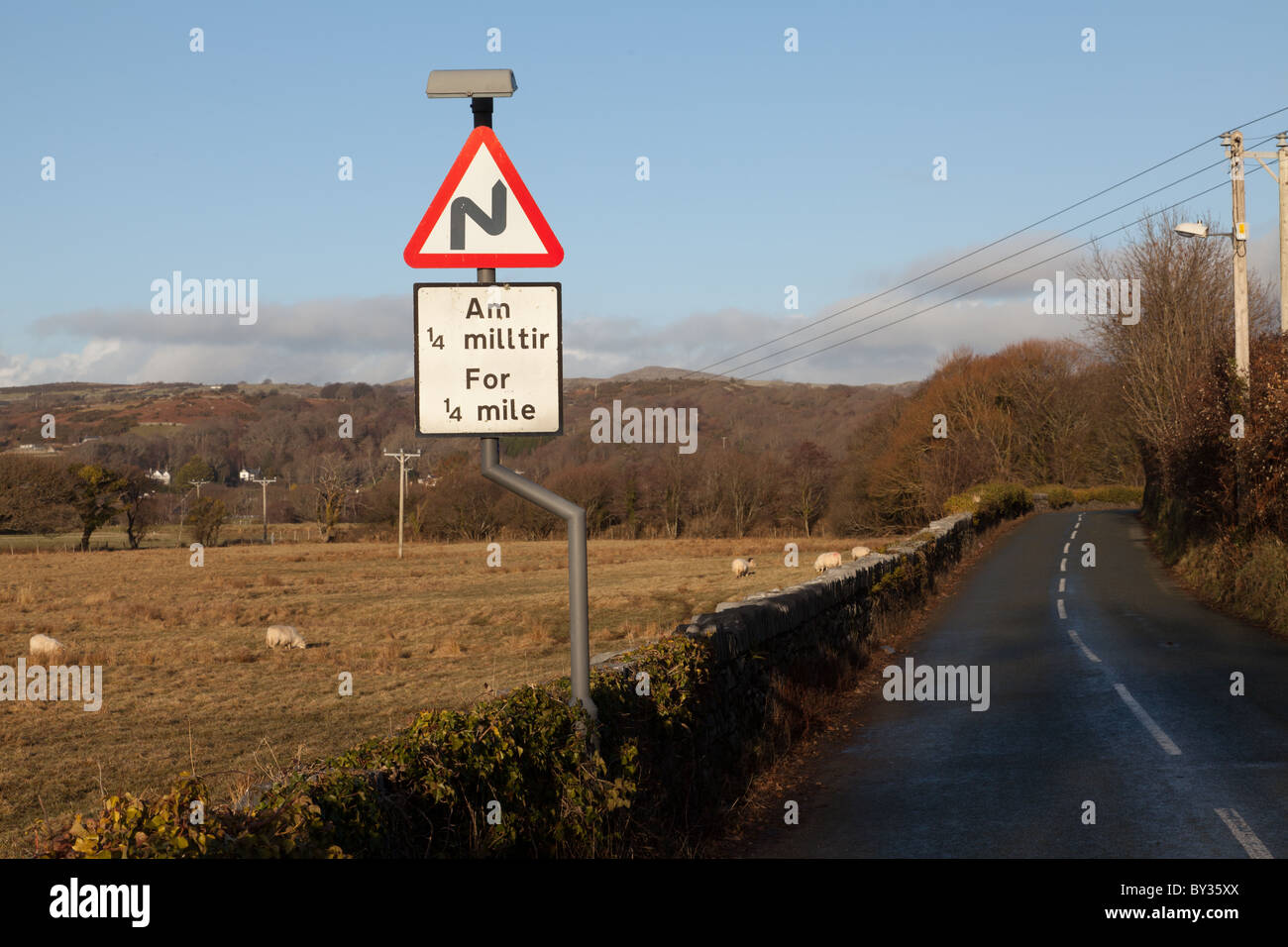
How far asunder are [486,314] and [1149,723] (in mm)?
7989

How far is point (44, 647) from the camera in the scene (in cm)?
2308

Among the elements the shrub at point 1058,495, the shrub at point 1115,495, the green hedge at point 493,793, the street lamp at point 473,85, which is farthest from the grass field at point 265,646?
the shrub at point 1115,495

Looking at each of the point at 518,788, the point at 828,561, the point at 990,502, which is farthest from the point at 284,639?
the point at 990,502

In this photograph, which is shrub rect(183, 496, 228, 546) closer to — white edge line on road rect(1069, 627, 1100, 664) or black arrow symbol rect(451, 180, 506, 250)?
white edge line on road rect(1069, 627, 1100, 664)

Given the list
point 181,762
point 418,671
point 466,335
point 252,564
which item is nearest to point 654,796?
point 466,335

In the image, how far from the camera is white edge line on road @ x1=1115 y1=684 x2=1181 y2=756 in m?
8.84

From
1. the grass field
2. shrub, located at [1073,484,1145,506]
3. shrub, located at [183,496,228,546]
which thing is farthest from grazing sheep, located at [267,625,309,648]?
shrub, located at [183,496,228,546]

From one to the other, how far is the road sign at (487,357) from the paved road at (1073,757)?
339 centimetres

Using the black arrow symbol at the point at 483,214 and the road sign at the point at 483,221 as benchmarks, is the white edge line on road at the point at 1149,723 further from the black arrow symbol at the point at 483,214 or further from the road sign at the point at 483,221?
the black arrow symbol at the point at 483,214

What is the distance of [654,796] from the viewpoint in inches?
240

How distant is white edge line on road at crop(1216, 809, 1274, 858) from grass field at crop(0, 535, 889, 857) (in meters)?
4.36
